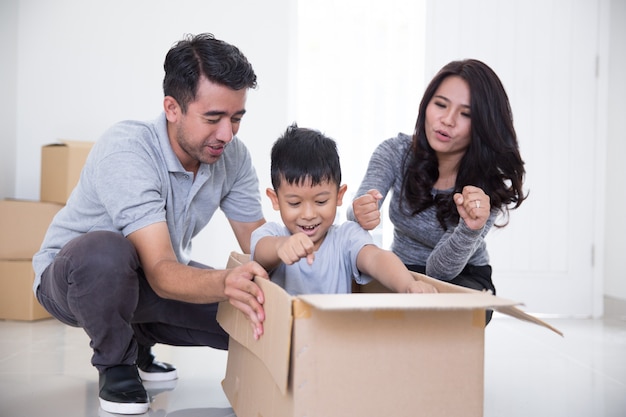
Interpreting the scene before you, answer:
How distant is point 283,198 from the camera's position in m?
1.56

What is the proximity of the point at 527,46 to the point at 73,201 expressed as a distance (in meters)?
2.84

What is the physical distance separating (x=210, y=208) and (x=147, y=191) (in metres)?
0.31

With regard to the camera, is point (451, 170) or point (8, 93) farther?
point (8, 93)

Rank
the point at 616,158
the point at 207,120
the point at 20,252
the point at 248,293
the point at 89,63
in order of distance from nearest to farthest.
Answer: the point at 248,293 < the point at 207,120 < the point at 20,252 < the point at 89,63 < the point at 616,158

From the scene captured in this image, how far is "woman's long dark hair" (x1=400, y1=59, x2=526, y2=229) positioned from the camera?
1.82m

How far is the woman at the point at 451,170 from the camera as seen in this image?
1812mm

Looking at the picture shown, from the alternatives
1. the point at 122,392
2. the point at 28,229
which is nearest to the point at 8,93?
the point at 28,229

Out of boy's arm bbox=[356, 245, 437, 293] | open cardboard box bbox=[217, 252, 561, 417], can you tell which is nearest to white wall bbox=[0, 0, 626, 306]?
boy's arm bbox=[356, 245, 437, 293]

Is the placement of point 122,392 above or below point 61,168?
below

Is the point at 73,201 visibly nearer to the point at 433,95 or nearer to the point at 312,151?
the point at 312,151

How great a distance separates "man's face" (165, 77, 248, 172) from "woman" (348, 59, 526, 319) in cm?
37

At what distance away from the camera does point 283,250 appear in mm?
1313

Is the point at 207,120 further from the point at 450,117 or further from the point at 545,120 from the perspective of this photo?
the point at 545,120

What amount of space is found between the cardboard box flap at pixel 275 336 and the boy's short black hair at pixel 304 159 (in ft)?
1.14
